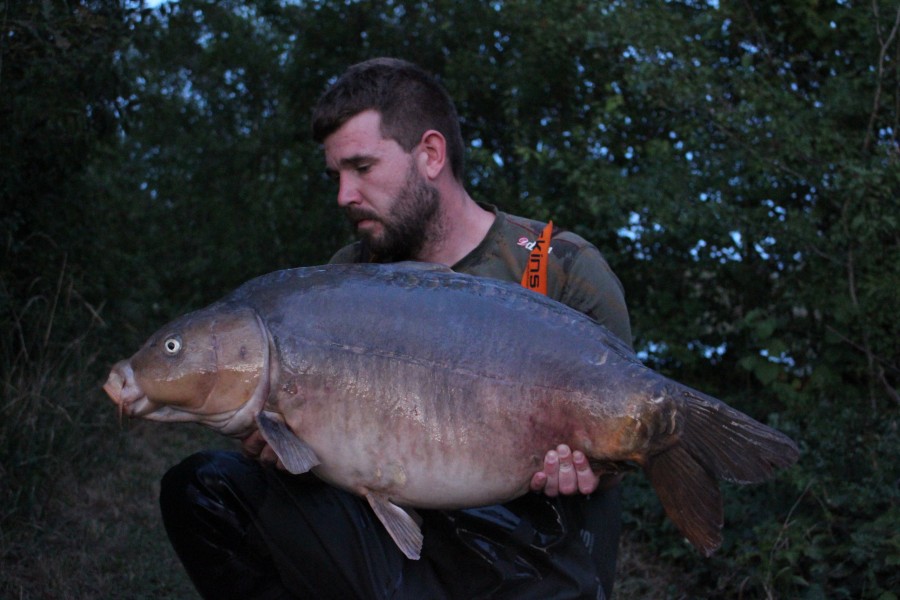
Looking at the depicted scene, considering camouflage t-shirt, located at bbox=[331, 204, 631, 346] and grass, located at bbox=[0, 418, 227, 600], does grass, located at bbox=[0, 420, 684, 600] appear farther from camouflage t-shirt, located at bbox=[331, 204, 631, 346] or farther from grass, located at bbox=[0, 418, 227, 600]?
camouflage t-shirt, located at bbox=[331, 204, 631, 346]

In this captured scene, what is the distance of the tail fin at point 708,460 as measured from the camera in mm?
2236

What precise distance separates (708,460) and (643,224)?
3268 millimetres

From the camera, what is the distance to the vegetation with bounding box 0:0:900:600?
13.1ft

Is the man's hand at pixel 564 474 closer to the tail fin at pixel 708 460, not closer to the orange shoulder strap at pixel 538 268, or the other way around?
the tail fin at pixel 708 460

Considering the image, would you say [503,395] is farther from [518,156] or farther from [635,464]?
[518,156]

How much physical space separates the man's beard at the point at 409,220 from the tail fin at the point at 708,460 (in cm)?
101

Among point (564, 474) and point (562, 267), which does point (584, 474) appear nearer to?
point (564, 474)

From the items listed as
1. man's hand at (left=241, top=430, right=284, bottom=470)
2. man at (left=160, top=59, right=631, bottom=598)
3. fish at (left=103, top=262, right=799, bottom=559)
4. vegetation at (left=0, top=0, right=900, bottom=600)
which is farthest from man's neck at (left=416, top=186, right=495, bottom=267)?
vegetation at (left=0, top=0, right=900, bottom=600)

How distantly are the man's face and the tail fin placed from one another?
40.7 inches

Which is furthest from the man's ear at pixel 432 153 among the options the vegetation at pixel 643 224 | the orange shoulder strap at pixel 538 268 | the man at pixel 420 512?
the vegetation at pixel 643 224

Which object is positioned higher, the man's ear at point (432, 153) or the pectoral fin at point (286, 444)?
the man's ear at point (432, 153)

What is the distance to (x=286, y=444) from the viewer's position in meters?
2.20

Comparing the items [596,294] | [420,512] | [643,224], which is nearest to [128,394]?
[420,512]

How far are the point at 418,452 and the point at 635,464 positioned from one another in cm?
50
